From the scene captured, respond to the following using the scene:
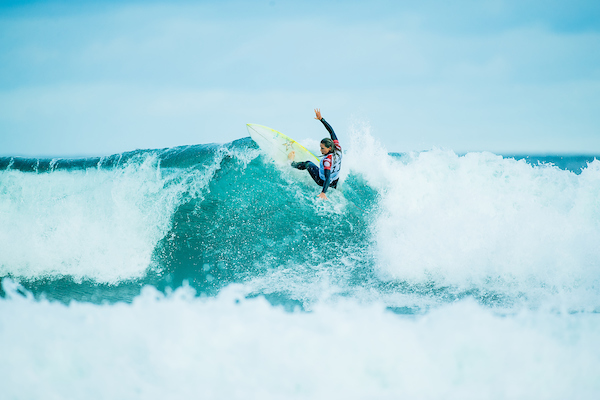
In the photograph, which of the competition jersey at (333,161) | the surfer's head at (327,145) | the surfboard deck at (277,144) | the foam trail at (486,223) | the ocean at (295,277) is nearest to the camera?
the ocean at (295,277)

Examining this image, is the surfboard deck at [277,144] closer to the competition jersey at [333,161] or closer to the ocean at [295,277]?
the ocean at [295,277]

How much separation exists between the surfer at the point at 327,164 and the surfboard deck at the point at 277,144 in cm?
28

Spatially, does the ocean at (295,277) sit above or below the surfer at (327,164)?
below

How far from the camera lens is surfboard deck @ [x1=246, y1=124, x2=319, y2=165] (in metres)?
6.96

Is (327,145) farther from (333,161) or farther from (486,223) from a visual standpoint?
(486,223)

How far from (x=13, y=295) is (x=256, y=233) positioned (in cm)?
374

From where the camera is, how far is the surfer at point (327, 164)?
6080 millimetres

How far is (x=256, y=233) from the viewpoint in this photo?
21.5ft

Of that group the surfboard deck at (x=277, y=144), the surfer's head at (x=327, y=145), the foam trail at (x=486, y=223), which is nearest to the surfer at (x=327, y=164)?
the surfer's head at (x=327, y=145)

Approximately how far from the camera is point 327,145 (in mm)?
6082

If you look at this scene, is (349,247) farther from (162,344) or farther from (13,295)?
(13,295)

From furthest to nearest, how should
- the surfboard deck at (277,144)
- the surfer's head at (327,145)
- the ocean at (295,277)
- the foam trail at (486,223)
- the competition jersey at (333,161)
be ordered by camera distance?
the surfboard deck at (277,144)
the competition jersey at (333,161)
the surfer's head at (327,145)
the foam trail at (486,223)
the ocean at (295,277)

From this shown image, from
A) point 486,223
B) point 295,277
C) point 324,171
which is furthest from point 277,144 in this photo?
point 486,223

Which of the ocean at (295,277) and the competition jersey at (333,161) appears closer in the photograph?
the ocean at (295,277)
